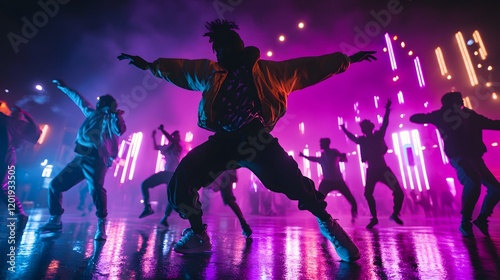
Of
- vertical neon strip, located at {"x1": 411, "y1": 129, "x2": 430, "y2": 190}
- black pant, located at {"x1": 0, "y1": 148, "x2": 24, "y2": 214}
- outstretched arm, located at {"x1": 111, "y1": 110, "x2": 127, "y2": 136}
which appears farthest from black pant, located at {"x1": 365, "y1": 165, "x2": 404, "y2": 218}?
vertical neon strip, located at {"x1": 411, "y1": 129, "x2": 430, "y2": 190}

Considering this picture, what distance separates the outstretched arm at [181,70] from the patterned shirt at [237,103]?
0.78 feet

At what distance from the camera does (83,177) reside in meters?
3.69

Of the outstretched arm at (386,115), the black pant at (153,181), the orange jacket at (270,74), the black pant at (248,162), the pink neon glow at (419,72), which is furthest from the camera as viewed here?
the pink neon glow at (419,72)

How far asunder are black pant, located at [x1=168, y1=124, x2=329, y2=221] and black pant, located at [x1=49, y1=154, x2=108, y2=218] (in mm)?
2104

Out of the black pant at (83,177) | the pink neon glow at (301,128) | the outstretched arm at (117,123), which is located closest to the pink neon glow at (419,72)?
the pink neon glow at (301,128)

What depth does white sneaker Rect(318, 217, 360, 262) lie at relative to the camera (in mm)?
1840

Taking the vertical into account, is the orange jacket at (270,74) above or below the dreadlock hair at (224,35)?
below

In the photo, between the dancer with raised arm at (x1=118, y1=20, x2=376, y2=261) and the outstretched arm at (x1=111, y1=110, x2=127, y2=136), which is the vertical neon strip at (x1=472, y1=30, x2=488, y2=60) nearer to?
the dancer with raised arm at (x1=118, y1=20, x2=376, y2=261)

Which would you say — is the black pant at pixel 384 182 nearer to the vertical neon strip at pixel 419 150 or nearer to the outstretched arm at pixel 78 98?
the outstretched arm at pixel 78 98

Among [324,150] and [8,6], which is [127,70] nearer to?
[8,6]

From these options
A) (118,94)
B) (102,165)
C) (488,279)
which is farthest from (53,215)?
(118,94)

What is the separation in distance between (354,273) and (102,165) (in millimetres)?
3752

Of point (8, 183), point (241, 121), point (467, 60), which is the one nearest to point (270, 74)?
point (241, 121)

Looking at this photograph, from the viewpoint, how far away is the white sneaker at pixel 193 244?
6.91 ft
